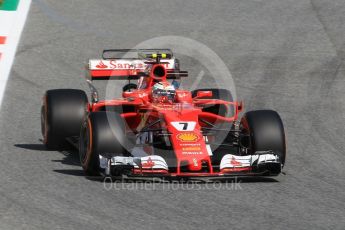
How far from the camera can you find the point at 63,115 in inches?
553

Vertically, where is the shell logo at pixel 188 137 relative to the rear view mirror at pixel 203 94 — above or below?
below

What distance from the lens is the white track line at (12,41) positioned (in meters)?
19.4

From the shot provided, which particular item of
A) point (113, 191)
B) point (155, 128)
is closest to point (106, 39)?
point (155, 128)

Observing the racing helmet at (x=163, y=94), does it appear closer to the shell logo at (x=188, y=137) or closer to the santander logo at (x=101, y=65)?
the shell logo at (x=188, y=137)

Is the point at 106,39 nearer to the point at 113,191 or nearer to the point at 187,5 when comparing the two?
the point at 187,5

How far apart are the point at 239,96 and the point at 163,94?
5.04 m

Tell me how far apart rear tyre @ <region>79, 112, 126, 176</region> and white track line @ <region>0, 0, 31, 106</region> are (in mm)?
5360

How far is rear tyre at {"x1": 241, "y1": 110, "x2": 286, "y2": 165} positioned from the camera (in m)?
12.8

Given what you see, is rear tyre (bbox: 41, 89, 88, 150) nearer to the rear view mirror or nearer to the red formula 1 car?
the red formula 1 car

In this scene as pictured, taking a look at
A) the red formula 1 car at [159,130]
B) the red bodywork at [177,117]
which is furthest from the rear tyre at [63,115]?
the red bodywork at [177,117]

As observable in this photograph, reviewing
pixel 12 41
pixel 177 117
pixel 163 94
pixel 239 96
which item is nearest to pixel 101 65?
pixel 163 94

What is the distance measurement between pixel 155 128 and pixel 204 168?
101cm

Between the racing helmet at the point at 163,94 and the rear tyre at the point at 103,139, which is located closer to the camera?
the rear tyre at the point at 103,139

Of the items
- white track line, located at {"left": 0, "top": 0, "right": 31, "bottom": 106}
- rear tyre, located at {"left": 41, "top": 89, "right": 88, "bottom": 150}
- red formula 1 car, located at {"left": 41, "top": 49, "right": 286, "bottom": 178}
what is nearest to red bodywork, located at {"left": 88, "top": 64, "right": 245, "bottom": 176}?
red formula 1 car, located at {"left": 41, "top": 49, "right": 286, "bottom": 178}
